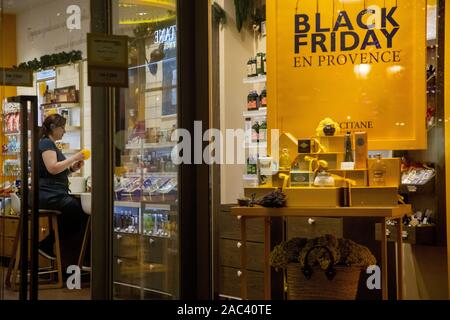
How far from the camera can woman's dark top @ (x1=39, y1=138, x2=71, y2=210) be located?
11.3 feet

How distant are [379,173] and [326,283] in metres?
0.62

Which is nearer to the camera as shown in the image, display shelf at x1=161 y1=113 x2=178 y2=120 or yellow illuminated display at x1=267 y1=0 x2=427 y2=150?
yellow illuminated display at x1=267 y1=0 x2=427 y2=150

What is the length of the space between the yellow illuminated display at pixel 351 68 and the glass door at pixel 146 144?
1.99 feet

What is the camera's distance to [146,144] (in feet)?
12.8

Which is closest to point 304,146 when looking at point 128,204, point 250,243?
point 128,204

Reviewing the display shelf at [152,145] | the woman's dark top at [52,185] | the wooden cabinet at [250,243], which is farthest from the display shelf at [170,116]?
the wooden cabinet at [250,243]

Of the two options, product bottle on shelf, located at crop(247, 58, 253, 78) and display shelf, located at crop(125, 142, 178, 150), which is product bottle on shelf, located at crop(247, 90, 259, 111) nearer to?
product bottle on shelf, located at crop(247, 58, 253, 78)

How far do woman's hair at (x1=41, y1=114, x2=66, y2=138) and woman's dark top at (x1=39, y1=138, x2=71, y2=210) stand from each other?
4cm

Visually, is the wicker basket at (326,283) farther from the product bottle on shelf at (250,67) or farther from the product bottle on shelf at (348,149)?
the product bottle on shelf at (250,67)

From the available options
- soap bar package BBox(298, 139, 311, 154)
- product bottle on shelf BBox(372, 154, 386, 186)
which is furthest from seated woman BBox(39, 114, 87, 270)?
product bottle on shelf BBox(372, 154, 386, 186)

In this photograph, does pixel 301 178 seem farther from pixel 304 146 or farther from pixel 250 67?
pixel 250 67

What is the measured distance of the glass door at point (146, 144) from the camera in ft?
12.1

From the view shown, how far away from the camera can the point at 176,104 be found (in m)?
3.78

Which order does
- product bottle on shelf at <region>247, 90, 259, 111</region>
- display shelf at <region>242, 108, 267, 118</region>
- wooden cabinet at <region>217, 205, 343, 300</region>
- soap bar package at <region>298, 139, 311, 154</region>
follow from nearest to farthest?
1. soap bar package at <region>298, 139, 311, 154</region>
2. wooden cabinet at <region>217, 205, 343, 300</region>
3. display shelf at <region>242, 108, 267, 118</region>
4. product bottle on shelf at <region>247, 90, 259, 111</region>
